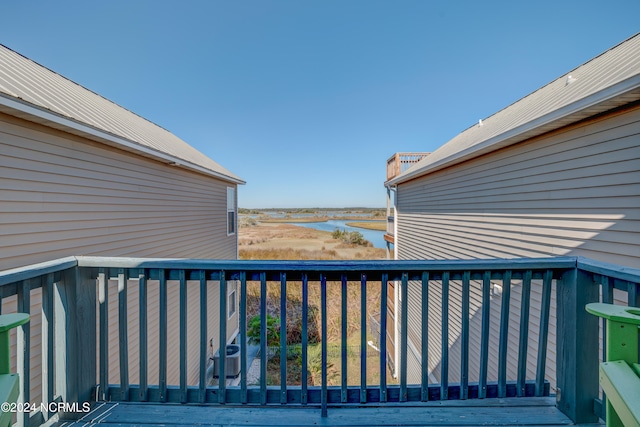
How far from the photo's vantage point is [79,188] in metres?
3.69

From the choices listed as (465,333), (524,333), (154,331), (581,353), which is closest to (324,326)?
(465,333)

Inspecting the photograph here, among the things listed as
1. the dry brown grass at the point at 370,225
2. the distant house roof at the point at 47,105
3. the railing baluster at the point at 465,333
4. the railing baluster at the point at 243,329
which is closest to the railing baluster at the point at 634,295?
the railing baluster at the point at 465,333

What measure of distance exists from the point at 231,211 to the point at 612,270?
387 inches

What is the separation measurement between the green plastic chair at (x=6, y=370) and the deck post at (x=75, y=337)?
0.71 metres

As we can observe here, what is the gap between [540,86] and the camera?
5625 millimetres

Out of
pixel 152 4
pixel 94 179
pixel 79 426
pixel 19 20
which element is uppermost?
pixel 152 4

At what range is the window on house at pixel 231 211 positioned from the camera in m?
9.61

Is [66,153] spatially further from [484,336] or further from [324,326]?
[484,336]

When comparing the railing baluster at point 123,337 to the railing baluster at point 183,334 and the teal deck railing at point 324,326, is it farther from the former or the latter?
the railing baluster at point 183,334

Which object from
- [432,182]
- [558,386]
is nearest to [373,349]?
[432,182]

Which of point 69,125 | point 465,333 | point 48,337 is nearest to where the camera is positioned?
point 48,337

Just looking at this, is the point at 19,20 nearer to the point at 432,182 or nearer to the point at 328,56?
the point at 328,56

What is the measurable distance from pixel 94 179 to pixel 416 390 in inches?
190

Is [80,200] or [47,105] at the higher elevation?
[47,105]
